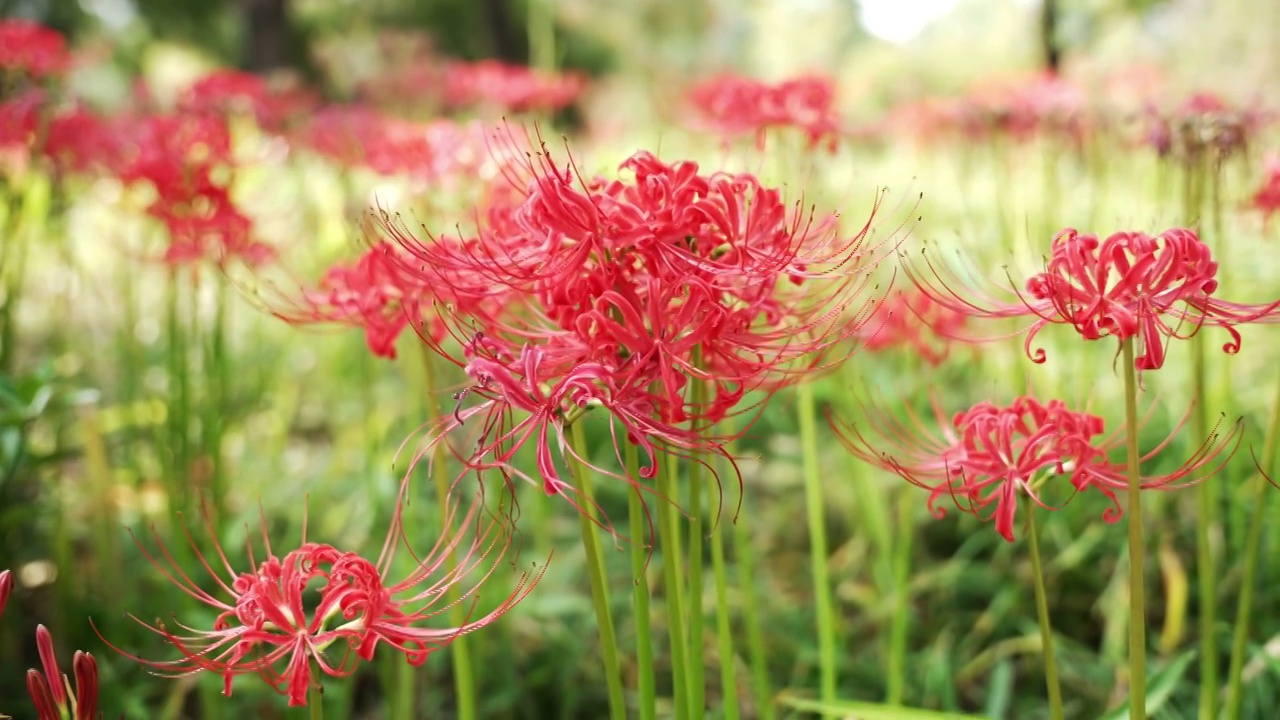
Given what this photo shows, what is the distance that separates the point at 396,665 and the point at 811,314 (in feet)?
4.04

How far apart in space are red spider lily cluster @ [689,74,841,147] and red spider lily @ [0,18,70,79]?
155cm

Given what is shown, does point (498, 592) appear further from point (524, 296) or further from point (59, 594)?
point (524, 296)

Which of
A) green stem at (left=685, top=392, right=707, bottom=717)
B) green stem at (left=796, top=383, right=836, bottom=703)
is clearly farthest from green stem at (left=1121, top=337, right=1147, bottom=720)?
green stem at (left=796, top=383, right=836, bottom=703)

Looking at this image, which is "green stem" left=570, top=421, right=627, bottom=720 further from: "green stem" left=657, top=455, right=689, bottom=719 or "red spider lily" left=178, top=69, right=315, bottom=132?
"red spider lily" left=178, top=69, right=315, bottom=132

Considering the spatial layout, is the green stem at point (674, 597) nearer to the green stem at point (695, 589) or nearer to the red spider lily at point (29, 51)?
the green stem at point (695, 589)

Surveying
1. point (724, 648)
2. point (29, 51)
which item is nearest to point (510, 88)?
point (29, 51)

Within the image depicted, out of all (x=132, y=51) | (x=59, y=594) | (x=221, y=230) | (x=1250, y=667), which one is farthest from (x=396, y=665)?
(x=132, y=51)

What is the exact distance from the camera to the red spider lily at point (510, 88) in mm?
3056

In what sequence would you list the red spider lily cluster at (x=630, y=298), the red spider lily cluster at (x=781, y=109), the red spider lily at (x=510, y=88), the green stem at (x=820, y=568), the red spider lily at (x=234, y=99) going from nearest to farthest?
the red spider lily cluster at (x=630, y=298) → the green stem at (x=820, y=568) → the red spider lily cluster at (x=781, y=109) → the red spider lily at (x=234, y=99) → the red spider lily at (x=510, y=88)

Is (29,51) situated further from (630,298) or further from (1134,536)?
(1134,536)

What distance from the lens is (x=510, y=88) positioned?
3156 mm

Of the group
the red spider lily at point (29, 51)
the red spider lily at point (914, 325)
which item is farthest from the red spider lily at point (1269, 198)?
the red spider lily at point (29, 51)

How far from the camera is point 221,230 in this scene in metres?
1.79

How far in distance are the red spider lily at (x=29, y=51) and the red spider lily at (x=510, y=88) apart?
1180 millimetres
